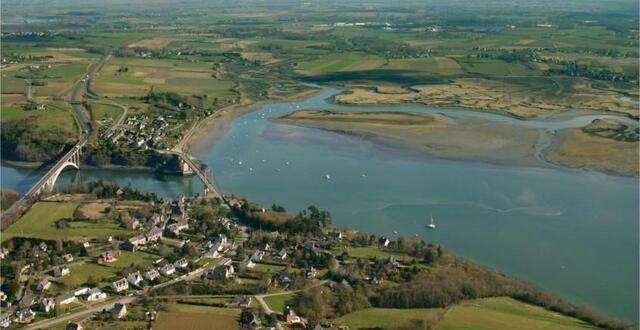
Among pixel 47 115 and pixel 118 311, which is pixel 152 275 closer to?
pixel 118 311

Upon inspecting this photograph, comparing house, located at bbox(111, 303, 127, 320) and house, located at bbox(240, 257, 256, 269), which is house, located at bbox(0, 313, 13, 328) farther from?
house, located at bbox(240, 257, 256, 269)

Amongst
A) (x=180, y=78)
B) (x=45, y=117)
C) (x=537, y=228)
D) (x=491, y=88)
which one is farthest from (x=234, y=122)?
(x=537, y=228)

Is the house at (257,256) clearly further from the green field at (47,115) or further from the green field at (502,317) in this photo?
the green field at (47,115)

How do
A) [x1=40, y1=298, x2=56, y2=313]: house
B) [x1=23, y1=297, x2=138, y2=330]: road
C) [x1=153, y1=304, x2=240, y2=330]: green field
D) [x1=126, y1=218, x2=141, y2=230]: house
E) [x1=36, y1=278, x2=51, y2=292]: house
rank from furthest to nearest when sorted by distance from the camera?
[x1=126, y1=218, x2=141, y2=230]: house, [x1=36, y1=278, x2=51, y2=292]: house, [x1=40, y1=298, x2=56, y2=313]: house, [x1=153, y1=304, x2=240, y2=330]: green field, [x1=23, y1=297, x2=138, y2=330]: road

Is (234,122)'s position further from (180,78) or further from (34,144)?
(180,78)

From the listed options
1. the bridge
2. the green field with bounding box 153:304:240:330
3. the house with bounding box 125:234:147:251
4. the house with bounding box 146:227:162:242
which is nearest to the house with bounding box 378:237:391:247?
the green field with bounding box 153:304:240:330

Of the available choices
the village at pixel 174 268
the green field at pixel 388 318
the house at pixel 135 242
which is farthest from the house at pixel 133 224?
the green field at pixel 388 318
